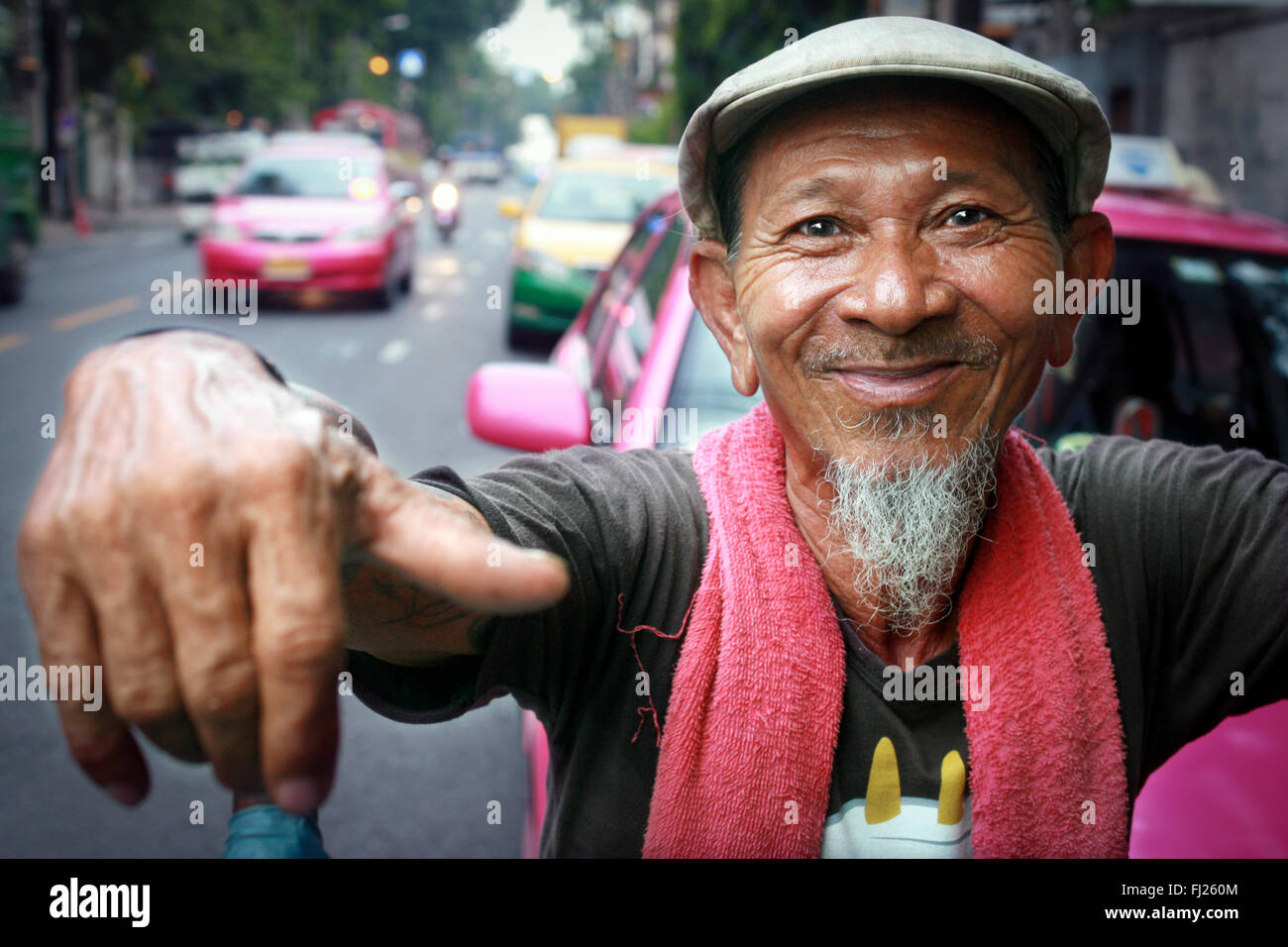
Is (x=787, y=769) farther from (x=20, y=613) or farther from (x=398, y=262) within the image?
(x=398, y=262)

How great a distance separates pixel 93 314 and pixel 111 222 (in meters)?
17.3

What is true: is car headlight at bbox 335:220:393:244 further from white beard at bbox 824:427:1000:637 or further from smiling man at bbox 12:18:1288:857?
white beard at bbox 824:427:1000:637

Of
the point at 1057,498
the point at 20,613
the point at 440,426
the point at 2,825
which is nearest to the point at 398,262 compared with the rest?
the point at 440,426

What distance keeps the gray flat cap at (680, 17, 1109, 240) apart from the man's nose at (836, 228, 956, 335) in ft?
0.62

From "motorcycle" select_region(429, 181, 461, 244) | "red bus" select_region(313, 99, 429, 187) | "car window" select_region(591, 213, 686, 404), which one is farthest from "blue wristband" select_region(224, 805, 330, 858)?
"red bus" select_region(313, 99, 429, 187)

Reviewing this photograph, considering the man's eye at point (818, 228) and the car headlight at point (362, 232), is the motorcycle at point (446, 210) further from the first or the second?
the man's eye at point (818, 228)

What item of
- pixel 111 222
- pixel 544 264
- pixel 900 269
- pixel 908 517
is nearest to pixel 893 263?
pixel 900 269

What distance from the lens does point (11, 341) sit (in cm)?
1077

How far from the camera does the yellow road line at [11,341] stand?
34.3ft

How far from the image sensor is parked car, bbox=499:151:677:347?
9.55m

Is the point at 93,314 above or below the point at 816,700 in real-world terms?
below

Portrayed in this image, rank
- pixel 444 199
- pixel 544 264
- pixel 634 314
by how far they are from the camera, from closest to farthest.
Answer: pixel 634 314, pixel 544 264, pixel 444 199

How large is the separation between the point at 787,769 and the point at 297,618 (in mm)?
751

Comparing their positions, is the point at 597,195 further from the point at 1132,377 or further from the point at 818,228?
the point at 818,228
